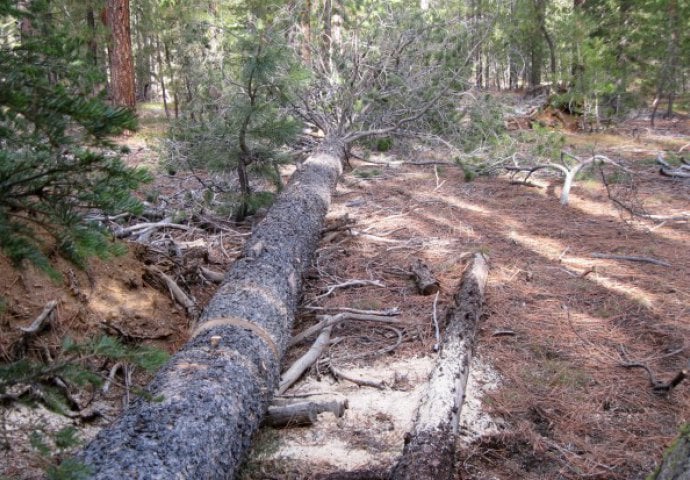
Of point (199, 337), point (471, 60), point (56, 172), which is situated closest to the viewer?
point (56, 172)

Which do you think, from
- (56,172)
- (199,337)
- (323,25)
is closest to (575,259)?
(199,337)

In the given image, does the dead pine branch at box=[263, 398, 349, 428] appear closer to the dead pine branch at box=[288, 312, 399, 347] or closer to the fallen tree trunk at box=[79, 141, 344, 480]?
the fallen tree trunk at box=[79, 141, 344, 480]

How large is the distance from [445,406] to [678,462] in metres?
1.25

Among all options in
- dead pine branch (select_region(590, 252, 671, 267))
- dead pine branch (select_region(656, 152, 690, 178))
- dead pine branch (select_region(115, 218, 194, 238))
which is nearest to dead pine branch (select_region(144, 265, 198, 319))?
dead pine branch (select_region(115, 218, 194, 238))

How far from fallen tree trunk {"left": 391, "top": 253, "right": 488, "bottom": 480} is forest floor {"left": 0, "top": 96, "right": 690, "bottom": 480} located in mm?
145

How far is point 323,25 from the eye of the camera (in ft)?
31.4

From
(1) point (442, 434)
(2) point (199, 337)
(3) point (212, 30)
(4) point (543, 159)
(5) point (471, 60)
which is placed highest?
(3) point (212, 30)

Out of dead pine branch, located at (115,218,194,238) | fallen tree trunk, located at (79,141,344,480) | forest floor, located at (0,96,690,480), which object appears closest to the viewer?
fallen tree trunk, located at (79,141,344,480)

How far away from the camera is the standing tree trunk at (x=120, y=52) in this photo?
34.2ft

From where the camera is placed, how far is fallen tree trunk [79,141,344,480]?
207cm

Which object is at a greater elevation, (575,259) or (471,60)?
(471,60)

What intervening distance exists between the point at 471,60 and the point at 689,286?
6.09 meters

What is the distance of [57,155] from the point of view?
132 centimetres

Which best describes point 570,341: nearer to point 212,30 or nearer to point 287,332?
point 287,332
